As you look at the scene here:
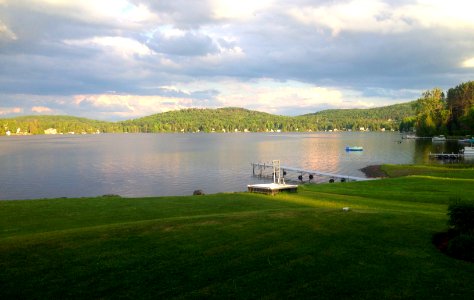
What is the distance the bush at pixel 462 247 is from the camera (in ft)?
39.5

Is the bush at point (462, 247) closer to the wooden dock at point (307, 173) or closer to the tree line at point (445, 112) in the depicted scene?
the wooden dock at point (307, 173)

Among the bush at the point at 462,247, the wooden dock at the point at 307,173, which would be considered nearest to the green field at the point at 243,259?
the bush at the point at 462,247

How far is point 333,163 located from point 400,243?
91359 mm

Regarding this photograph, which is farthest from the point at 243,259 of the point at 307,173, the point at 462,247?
the point at 307,173

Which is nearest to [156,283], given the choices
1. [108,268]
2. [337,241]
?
[108,268]

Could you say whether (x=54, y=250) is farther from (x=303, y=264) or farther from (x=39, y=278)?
(x=303, y=264)

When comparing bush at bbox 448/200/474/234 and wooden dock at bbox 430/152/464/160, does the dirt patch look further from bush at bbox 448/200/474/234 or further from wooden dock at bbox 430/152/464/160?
bush at bbox 448/200/474/234

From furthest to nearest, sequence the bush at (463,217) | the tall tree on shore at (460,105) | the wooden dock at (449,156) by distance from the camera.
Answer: the tall tree on shore at (460,105) → the wooden dock at (449,156) → the bush at (463,217)

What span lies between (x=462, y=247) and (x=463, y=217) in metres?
1.66

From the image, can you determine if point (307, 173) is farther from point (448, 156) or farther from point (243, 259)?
point (243, 259)

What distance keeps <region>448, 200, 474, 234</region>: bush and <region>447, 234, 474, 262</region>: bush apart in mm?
915

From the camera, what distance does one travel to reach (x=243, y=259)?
1233 centimetres

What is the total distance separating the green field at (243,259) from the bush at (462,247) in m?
0.50

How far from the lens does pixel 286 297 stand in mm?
9516
